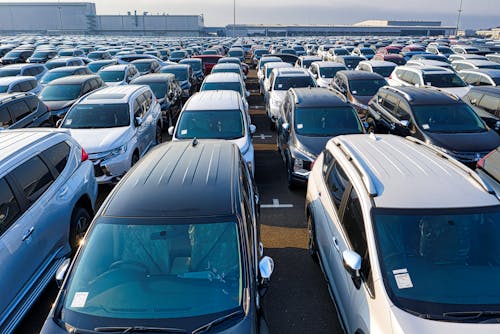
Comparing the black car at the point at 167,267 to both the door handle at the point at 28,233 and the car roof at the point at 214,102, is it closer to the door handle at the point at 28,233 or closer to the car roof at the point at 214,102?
the door handle at the point at 28,233

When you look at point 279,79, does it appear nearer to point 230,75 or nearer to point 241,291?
point 230,75

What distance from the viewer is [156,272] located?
11.2 ft

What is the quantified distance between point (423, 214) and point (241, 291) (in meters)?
Result: 1.86

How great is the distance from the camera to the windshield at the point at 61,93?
12.4m

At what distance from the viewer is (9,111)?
9.69 m

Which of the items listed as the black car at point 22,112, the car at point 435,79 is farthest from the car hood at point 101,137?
the car at point 435,79

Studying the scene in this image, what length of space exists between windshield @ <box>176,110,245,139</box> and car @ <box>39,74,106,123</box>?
546cm

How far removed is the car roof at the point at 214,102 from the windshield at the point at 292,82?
4313 millimetres

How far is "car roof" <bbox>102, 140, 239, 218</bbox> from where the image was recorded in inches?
145

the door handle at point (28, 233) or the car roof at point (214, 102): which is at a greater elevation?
the car roof at point (214, 102)

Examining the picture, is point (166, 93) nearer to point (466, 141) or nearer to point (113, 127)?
point (113, 127)

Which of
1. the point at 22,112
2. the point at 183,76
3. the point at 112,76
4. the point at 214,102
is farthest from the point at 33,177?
the point at 183,76

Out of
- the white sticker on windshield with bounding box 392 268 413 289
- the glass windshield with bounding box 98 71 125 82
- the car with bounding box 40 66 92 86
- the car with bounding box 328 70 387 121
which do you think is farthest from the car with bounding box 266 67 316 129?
the white sticker on windshield with bounding box 392 268 413 289

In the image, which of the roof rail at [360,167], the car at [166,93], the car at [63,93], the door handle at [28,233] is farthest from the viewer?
the car at [166,93]
